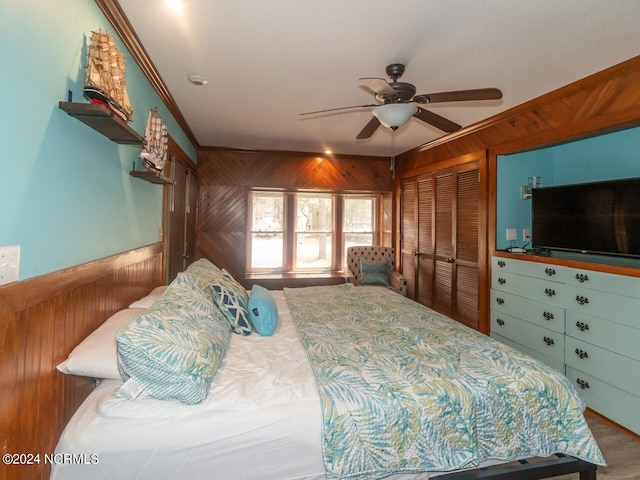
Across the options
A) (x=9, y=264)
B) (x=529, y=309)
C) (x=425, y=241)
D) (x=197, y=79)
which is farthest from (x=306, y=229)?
(x=9, y=264)

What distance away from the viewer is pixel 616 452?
202 cm

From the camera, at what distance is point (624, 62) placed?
86.4 inches

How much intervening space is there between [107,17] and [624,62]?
3.24 m

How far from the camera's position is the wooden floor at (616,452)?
1.82m

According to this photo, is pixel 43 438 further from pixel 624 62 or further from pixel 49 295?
pixel 624 62

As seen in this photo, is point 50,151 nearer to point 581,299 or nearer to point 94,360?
point 94,360

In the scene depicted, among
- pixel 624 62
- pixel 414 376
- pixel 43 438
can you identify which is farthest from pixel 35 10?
pixel 624 62

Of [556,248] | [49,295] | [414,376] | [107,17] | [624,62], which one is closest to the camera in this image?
[49,295]

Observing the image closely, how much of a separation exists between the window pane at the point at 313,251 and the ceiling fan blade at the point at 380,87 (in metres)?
3.40

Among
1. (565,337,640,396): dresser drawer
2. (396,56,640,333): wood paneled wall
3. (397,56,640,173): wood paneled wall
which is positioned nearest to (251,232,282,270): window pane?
(396,56,640,333): wood paneled wall

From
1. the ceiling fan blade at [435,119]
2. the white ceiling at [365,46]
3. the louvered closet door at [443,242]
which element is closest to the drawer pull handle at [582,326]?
the louvered closet door at [443,242]

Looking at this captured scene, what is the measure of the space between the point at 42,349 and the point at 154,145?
148 cm

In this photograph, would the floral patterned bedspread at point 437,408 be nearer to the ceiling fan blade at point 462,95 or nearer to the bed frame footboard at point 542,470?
the bed frame footboard at point 542,470

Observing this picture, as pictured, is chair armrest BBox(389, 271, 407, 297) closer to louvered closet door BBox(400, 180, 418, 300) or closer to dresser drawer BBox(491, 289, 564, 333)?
louvered closet door BBox(400, 180, 418, 300)
